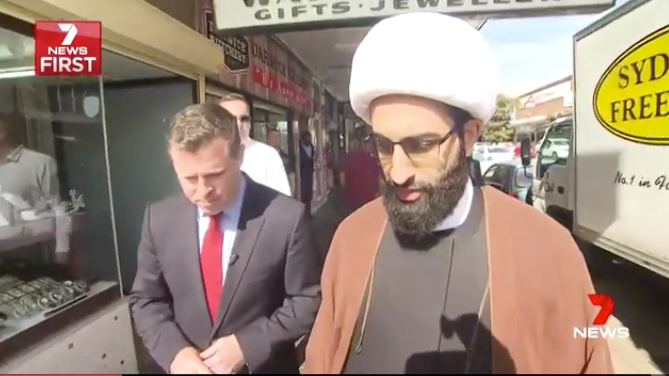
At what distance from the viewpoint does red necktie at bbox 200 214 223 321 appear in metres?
1.50

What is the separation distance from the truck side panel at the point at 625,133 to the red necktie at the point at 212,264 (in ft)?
11.5

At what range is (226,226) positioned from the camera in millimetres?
1533

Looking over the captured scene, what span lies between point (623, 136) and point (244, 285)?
4.27 meters

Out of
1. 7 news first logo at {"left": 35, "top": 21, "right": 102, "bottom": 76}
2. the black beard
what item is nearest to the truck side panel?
the black beard

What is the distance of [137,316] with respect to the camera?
1.56 m

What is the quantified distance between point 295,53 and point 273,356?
9.93 metres

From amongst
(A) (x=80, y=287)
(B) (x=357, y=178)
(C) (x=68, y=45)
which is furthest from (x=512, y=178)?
(C) (x=68, y=45)

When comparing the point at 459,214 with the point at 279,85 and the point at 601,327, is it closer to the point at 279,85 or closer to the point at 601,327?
→ the point at 601,327

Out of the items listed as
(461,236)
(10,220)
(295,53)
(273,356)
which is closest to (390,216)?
(461,236)

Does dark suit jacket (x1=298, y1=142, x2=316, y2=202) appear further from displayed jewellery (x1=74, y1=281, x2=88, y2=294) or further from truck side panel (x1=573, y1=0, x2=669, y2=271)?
displayed jewellery (x1=74, y1=281, x2=88, y2=294)

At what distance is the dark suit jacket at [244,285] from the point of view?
1482 mm

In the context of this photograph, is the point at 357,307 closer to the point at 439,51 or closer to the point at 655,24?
the point at 439,51

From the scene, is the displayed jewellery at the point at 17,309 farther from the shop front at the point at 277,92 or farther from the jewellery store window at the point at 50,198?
the shop front at the point at 277,92

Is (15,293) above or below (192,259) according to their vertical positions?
below
